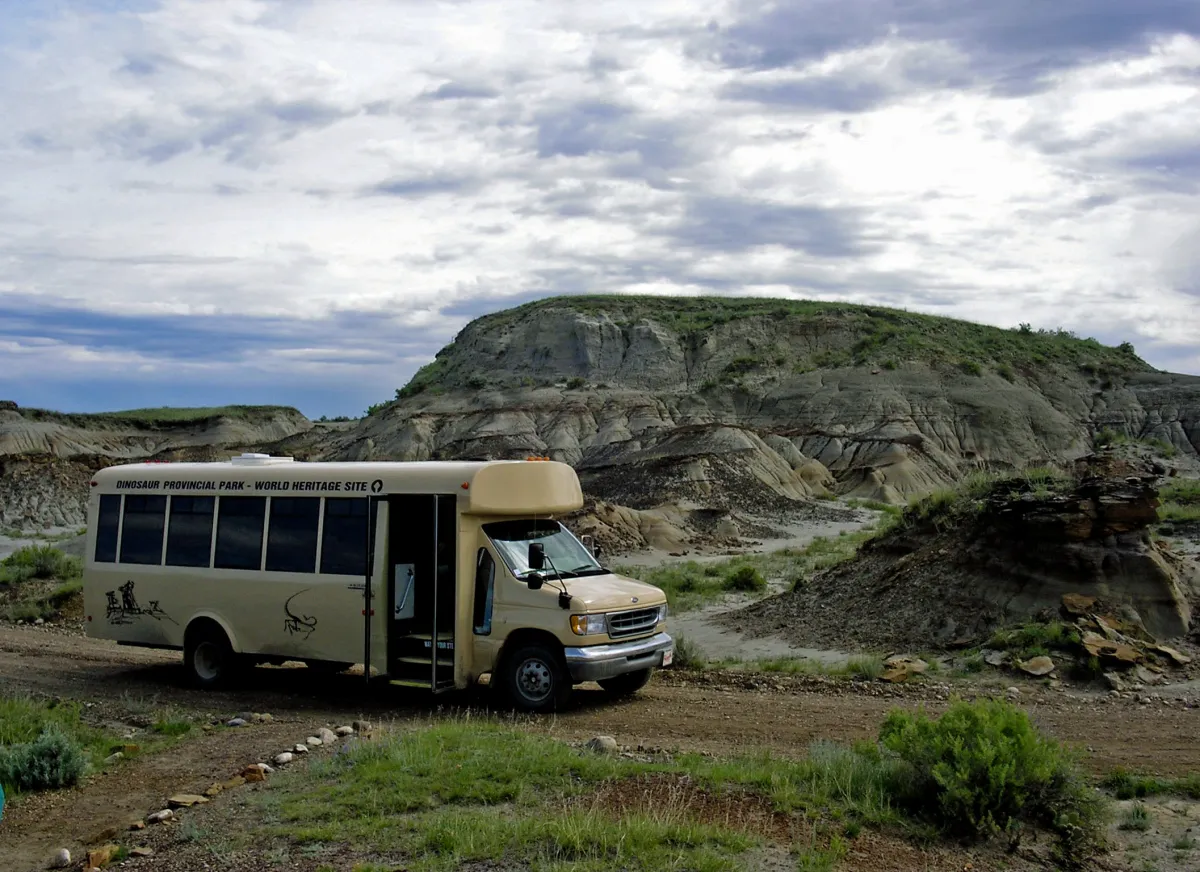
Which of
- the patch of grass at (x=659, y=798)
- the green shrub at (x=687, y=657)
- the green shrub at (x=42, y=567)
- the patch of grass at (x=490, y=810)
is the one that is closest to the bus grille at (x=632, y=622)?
the patch of grass at (x=490, y=810)

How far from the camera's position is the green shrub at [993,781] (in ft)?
25.2

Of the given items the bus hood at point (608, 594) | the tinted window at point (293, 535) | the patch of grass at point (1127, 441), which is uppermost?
the patch of grass at point (1127, 441)

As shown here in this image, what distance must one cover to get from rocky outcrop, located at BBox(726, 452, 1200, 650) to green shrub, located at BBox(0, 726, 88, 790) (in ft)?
36.4

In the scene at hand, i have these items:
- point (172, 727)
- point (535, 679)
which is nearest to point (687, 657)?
point (535, 679)

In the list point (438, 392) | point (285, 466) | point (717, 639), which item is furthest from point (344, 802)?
point (438, 392)

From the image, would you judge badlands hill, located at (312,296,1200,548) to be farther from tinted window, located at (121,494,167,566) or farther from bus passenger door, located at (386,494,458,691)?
bus passenger door, located at (386,494,458,691)

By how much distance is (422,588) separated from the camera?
1284cm

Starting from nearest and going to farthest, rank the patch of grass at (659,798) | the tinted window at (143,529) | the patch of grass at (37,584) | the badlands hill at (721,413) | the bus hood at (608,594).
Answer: the patch of grass at (659,798) → the bus hood at (608,594) → the tinted window at (143,529) → the patch of grass at (37,584) → the badlands hill at (721,413)

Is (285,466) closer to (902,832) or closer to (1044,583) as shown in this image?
(902,832)

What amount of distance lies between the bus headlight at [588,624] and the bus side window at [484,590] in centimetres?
104

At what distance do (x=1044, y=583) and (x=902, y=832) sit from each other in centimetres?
979

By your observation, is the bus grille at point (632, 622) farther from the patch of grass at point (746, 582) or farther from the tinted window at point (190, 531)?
the patch of grass at point (746, 582)

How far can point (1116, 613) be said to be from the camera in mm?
15547

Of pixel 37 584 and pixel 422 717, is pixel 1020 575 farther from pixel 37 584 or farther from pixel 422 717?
pixel 37 584
